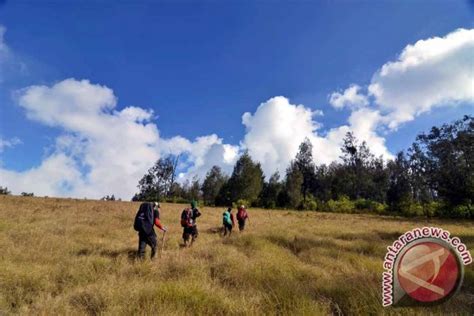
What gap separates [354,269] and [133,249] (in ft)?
20.7

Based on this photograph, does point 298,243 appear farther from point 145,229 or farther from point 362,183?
point 362,183

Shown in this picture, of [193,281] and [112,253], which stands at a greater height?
[193,281]

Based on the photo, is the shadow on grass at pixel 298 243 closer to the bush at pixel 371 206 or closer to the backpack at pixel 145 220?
the backpack at pixel 145 220

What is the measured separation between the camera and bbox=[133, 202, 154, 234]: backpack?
28.2ft

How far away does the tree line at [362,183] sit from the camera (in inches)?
1754

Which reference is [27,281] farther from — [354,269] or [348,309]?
[354,269]

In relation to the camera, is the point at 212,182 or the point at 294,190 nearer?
the point at 294,190

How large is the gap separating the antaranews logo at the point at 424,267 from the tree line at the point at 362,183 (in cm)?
4096

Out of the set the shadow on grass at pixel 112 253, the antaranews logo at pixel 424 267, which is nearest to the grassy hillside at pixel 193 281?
the shadow on grass at pixel 112 253

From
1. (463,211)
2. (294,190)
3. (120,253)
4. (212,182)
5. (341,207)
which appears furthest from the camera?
(212,182)

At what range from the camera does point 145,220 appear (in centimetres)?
877

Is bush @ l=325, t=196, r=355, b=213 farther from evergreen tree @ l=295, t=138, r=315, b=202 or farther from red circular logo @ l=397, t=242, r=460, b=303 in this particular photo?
red circular logo @ l=397, t=242, r=460, b=303

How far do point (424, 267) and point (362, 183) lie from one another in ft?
220

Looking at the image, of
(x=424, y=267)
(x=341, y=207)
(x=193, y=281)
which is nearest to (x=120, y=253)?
(x=193, y=281)
